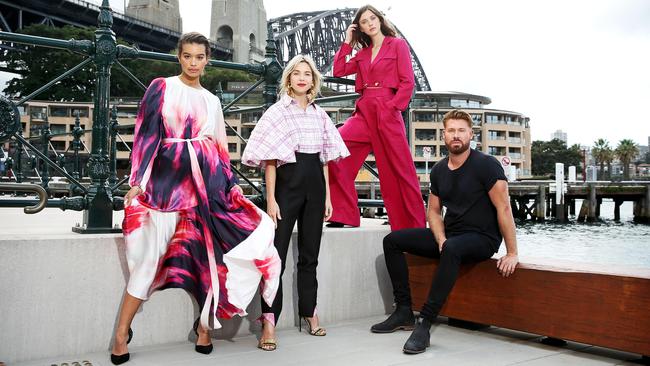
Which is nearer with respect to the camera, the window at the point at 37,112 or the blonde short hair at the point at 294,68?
the blonde short hair at the point at 294,68

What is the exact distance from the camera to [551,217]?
40719mm

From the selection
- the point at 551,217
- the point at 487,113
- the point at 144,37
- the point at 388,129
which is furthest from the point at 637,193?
the point at 144,37

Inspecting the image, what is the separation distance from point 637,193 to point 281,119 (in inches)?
1706

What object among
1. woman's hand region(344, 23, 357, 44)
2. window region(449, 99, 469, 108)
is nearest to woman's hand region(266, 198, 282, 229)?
woman's hand region(344, 23, 357, 44)

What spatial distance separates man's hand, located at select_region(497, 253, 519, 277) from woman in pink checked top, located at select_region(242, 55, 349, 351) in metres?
1.01

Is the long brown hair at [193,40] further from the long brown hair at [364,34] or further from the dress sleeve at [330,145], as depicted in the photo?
the long brown hair at [364,34]

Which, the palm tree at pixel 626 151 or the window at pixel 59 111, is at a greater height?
the window at pixel 59 111

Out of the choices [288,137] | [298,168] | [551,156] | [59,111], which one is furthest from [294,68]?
A: [551,156]

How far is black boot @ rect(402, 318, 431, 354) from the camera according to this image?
278cm

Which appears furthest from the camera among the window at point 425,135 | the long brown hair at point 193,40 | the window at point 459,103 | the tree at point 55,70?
the window at point 459,103

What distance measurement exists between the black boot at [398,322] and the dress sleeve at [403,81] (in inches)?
52.5

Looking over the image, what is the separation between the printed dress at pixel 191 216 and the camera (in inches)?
99.8

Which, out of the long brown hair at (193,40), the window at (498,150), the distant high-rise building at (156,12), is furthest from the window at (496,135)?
the long brown hair at (193,40)

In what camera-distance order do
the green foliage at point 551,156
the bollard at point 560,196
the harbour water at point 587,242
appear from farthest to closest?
the green foliage at point 551,156 < the bollard at point 560,196 < the harbour water at point 587,242
